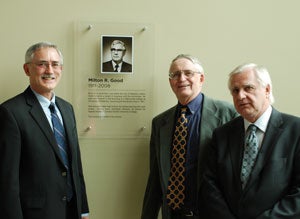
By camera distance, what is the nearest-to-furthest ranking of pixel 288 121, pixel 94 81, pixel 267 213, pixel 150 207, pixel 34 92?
pixel 267 213 → pixel 288 121 → pixel 34 92 → pixel 150 207 → pixel 94 81

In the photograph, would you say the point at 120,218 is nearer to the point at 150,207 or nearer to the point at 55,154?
the point at 150,207

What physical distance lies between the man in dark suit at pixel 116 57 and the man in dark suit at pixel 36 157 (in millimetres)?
490

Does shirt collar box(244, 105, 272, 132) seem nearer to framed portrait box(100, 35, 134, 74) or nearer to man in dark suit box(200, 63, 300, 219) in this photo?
man in dark suit box(200, 63, 300, 219)

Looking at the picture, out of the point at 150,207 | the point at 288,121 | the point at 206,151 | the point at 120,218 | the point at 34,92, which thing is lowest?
the point at 120,218

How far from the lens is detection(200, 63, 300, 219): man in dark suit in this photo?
1.67m

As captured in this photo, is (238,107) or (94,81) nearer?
(238,107)

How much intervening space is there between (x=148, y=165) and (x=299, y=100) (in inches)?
51.5

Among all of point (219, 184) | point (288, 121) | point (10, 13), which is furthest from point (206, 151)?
point (10, 13)

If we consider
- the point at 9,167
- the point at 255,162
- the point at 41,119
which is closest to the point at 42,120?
the point at 41,119

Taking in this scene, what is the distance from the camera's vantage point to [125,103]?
251cm

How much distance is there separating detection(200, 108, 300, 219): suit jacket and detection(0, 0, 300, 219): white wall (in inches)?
30.3

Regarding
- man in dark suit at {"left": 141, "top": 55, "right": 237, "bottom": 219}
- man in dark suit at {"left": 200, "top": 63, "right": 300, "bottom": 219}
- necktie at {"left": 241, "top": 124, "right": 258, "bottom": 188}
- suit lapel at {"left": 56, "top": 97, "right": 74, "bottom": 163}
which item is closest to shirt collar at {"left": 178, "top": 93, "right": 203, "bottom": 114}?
man in dark suit at {"left": 141, "top": 55, "right": 237, "bottom": 219}

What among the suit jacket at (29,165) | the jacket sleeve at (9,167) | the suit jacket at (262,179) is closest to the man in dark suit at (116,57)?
the suit jacket at (29,165)

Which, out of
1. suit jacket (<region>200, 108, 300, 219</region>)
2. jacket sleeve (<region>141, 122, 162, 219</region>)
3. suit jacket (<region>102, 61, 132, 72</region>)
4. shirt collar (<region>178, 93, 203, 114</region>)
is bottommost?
jacket sleeve (<region>141, 122, 162, 219</region>)
